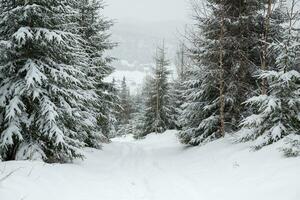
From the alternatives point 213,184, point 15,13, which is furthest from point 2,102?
point 213,184

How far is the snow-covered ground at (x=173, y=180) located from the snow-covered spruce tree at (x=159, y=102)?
2387 cm

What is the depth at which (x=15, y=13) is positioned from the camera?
1278cm

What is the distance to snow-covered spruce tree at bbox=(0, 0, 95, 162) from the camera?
40.2 feet

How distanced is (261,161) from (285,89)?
8.64 feet

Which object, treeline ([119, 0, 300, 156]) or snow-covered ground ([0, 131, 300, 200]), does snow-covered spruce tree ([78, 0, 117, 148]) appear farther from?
snow-covered ground ([0, 131, 300, 200])

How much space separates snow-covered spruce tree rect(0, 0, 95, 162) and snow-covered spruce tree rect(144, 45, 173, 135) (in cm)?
2557

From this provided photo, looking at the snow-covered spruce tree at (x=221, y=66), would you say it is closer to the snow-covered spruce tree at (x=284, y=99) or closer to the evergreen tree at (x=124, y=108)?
the snow-covered spruce tree at (x=284, y=99)

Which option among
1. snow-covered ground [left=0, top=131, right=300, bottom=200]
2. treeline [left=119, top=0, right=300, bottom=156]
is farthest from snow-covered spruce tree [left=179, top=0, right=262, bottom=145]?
snow-covered ground [left=0, top=131, right=300, bottom=200]

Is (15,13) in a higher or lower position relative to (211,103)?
higher

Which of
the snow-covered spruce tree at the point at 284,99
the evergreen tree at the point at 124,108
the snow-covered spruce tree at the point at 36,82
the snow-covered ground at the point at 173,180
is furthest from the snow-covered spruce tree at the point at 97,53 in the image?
the evergreen tree at the point at 124,108

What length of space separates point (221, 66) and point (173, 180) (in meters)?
7.84

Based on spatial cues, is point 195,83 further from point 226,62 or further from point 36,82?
point 36,82

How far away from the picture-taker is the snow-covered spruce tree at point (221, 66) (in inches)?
711

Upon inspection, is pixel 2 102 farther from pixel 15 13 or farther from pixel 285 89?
pixel 285 89
